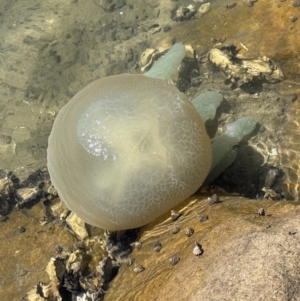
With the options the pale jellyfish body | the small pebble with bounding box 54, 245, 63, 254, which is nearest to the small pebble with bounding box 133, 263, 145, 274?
the pale jellyfish body

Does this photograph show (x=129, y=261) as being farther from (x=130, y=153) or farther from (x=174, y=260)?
(x=130, y=153)

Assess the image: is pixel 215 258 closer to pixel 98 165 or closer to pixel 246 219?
pixel 246 219

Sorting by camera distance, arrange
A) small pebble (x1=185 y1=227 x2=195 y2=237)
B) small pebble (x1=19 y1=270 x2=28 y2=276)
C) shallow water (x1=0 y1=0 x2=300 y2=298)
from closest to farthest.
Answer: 1. small pebble (x1=185 y1=227 x2=195 y2=237)
2. small pebble (x1=19 y1=270 x2=28 y2=276)
3. shallow water (x1=0 y1=0 x2=300 y2=298)

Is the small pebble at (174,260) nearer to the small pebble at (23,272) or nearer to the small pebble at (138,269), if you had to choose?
the small pebble at (138,269)

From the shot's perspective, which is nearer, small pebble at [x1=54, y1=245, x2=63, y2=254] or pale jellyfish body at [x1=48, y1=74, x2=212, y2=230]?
pale jellyfish body at [x1=48, y1=74, x2=212, y2=230]

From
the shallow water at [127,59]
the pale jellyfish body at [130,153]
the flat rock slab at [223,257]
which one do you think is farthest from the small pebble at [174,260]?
the shallow water at [127,59]

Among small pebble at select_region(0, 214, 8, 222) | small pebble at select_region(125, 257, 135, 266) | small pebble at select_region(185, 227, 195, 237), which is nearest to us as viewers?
small pebble at select_region(185, 227, 195, 237)

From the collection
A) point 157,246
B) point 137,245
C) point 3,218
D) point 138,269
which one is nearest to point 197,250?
point 157,246

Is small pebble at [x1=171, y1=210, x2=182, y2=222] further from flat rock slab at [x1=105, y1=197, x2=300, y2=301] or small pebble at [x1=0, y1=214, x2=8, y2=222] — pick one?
small pebble at [x1=0, y1=214, x2=8, y2=222]
